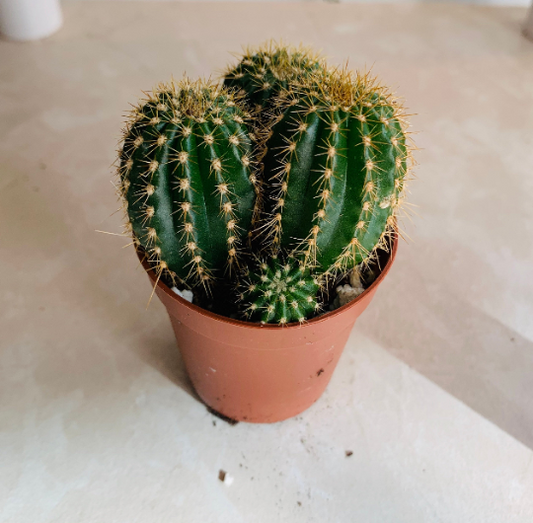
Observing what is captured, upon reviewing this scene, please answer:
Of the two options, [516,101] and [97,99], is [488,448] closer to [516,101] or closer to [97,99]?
[516,101]

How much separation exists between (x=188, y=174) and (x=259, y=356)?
360 mm

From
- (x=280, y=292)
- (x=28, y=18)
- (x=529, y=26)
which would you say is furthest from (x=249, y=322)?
(x=529, y=26)

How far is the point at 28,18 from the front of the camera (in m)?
2.29

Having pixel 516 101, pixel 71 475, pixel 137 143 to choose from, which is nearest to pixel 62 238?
pixel 71 475

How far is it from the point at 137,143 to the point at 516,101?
2.03 m

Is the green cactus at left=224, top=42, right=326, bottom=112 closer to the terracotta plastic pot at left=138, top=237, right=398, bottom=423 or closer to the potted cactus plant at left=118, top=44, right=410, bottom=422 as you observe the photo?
the potted cactus plant at left=118, top=44, right=410, bottom=422

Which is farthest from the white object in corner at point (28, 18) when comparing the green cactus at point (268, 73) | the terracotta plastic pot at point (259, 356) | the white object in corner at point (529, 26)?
the white object in corner at point (529, 26)

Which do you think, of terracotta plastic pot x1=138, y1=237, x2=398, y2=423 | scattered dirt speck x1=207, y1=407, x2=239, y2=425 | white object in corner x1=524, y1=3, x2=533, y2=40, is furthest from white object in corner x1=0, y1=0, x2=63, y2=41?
white object in corner x1=524, y1=3, x2=533, y2=40

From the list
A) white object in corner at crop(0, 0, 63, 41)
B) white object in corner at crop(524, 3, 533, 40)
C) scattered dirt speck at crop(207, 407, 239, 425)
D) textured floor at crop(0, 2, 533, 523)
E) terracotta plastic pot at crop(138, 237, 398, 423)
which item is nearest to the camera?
terracotta plastic pot at crop(138, 237, 398, 423)

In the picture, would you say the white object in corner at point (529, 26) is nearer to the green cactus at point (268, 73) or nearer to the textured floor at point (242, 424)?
the textured floor at point (242, 424)

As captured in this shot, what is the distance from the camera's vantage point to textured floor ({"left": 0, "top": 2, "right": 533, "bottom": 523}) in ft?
3.43

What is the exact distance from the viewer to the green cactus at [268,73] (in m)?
0.90

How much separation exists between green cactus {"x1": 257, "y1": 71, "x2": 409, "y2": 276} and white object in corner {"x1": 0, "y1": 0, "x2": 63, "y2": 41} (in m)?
2.02

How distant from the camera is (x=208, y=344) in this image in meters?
0.93
